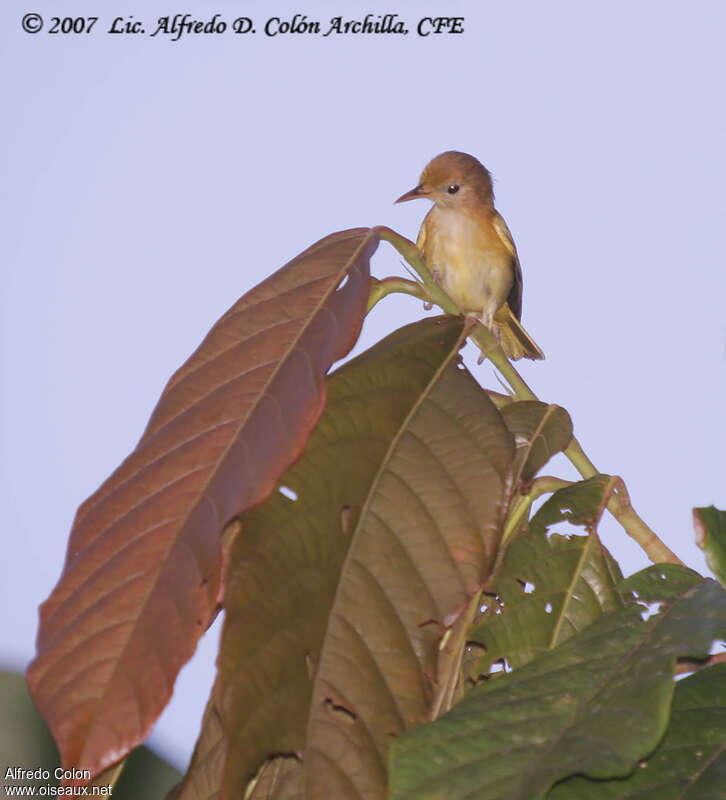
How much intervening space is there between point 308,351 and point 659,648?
48 centimetres

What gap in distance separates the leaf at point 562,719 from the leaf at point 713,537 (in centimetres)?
12

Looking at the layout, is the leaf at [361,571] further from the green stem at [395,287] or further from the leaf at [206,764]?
the leaf at [206,764]

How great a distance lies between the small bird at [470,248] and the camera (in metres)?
3.48

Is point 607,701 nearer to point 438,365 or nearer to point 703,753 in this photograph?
point 703,753

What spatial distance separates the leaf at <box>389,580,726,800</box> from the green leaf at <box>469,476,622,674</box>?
0.67 feet

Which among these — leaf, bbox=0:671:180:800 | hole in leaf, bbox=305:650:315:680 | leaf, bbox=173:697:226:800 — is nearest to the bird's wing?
leaf, bbox=0:671:180:800

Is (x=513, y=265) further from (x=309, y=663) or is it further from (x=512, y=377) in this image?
(x=309, y=663)

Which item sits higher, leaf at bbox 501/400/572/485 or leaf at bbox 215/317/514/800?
leaf at bbox 501/400/572/485

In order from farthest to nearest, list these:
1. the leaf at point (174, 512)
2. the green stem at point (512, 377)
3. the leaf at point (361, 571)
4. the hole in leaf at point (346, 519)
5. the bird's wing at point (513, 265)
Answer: the bird's wing at point (513, 265) < the green stem at point (512, 377) < the hole in leaf at point (346, 519) < the leaf at point (361, 571) < the leaf at point (174, 512)

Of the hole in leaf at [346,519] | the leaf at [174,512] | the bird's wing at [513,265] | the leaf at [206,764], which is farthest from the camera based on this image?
the bird's wing at [513,265]

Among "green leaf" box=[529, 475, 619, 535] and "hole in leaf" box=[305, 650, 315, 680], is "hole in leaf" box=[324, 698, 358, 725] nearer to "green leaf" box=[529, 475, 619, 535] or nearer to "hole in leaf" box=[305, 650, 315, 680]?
"hole in leaf" box=[305, 650, 315, 680]

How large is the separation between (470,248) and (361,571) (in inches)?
104

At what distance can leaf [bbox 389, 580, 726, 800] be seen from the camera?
0.87 metres

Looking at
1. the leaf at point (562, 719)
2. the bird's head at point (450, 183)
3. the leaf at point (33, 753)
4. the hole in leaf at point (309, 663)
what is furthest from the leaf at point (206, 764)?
the bird's head at point (450, 183)
